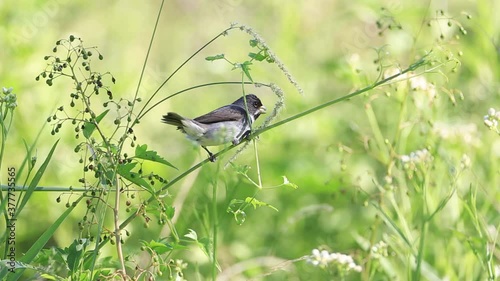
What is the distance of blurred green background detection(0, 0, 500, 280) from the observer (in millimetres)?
4180

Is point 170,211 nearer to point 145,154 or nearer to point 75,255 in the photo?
point 145,154

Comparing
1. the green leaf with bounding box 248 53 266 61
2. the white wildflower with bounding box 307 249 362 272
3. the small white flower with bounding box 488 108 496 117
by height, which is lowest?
the white wildflower with bounding box 307 249 362 272

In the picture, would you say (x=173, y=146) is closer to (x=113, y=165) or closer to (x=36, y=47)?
(x=36, y=47)

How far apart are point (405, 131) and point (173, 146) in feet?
7.71

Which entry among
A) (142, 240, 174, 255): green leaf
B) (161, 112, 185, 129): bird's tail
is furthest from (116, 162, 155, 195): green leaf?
(161, 112, 185, 129): bird's tail

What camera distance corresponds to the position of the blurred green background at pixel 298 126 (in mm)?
4180

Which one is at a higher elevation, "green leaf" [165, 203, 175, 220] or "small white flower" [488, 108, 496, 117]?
"small white flower" [488, 108, 496, 117]

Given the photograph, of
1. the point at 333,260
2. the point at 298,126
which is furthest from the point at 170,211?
the point at 298,126

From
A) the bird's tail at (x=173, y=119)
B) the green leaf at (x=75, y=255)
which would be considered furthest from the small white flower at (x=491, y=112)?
the green leaf at (x=75, y=255)

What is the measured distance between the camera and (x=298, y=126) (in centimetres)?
598

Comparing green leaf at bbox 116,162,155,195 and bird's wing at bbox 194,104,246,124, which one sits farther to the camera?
bird's wing at bbox 194,104,246,124

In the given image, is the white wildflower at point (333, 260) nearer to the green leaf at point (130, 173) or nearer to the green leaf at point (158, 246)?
the green leaf at point (158, 246)

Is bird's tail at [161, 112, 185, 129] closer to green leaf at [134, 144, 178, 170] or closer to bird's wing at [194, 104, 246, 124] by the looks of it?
bird's wing at [194, 104, 246, 124]

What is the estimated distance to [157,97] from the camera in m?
6.42
